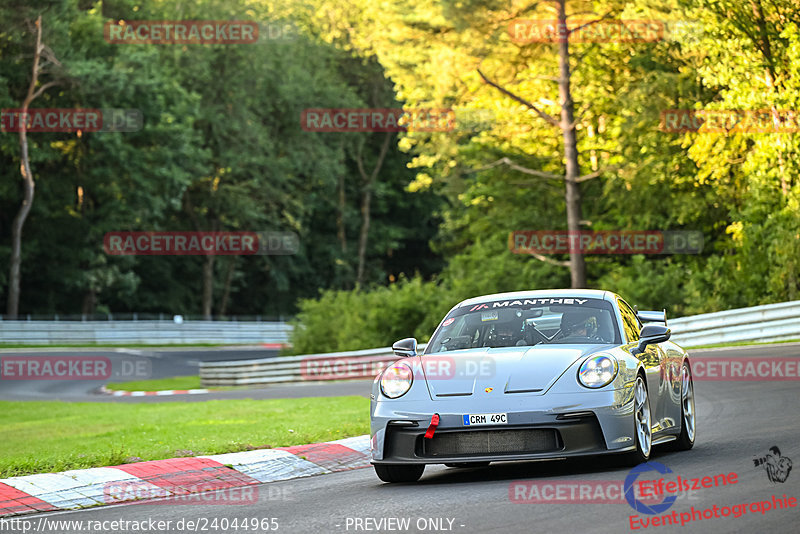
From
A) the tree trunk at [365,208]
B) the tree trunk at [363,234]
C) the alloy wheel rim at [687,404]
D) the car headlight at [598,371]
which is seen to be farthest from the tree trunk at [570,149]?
the tree trunk at [363,234]

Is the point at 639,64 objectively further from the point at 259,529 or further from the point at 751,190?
the point at 259,529

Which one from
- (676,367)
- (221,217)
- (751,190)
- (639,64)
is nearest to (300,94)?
(221,217)

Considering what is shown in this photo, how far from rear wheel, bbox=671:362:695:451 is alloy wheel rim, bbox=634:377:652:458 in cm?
125

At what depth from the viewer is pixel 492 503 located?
730cm

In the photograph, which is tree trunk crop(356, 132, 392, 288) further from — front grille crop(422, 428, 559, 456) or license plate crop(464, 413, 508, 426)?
license plate crop(464, 413, 508, 426)

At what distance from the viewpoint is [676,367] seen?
10.2 m

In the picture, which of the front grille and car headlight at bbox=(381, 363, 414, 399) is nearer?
the front grille

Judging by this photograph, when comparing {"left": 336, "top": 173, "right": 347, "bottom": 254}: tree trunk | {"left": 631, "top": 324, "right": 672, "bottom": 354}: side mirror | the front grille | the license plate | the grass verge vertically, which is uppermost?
{"left": 336, "top": 173, "right": 347, "bottom": 254}: tree trunk

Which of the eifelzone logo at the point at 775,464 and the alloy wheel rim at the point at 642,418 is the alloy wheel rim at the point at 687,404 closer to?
the eifelzone logo at the point at 775,464

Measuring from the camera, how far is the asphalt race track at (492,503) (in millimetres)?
6469

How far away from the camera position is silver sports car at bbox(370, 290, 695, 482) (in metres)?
8.10

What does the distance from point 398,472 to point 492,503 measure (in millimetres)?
1596

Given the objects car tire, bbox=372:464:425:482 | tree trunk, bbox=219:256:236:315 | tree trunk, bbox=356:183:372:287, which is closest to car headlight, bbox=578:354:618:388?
car tire, bbox=372:464:425:482

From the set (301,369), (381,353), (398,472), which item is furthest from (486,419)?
(301,369)
